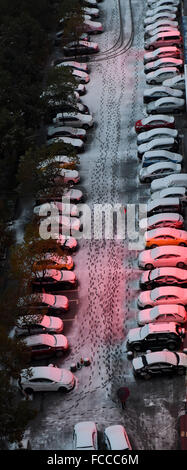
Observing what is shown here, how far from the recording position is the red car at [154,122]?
178 ft

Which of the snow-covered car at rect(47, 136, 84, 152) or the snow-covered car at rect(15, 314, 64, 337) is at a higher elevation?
the snow-covered car at rect(47, 136, 84, 152)

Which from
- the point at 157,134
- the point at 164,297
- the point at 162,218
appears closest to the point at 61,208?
the point at 162,218

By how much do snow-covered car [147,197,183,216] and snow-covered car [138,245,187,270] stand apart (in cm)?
421

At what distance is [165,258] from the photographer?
140 feet

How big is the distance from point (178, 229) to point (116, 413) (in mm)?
14386

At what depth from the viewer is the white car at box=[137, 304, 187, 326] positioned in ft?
127

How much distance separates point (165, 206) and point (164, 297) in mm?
8660

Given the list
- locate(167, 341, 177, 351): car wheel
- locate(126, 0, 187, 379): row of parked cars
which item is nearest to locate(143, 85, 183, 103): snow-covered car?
locate(126, 0, 187, 379): row of parked cars

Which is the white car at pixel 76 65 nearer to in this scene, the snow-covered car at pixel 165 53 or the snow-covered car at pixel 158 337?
the snow-covered car at pixel 165 53

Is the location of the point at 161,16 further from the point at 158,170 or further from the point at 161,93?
the point at 158,170

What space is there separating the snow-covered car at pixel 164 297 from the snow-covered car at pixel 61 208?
9.72 meters

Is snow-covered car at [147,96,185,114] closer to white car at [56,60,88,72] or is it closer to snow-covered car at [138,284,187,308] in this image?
white car at [56,60,88,72]
